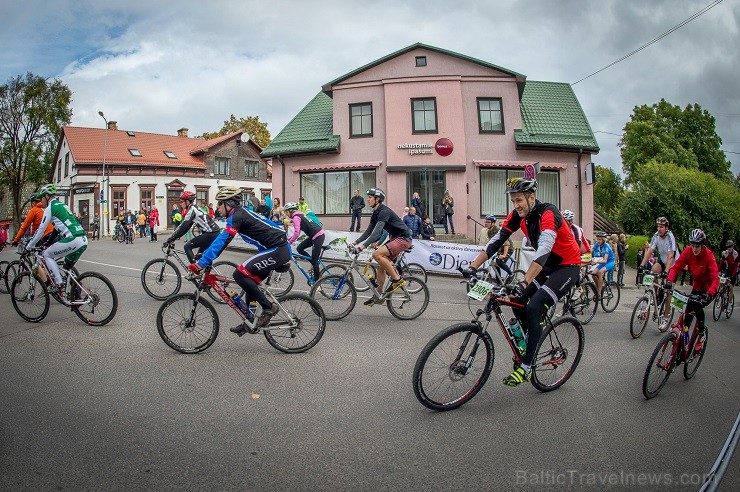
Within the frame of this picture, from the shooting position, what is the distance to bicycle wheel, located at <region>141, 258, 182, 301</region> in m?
10.6

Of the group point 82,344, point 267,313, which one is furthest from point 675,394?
point 82,344

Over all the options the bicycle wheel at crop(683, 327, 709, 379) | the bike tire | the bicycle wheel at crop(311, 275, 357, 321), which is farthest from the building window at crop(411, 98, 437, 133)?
the bicycle wheel at crop(683, 327, 709, 379)

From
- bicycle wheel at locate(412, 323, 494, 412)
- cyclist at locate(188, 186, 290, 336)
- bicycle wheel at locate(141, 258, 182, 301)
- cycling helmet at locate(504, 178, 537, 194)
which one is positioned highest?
cycling helmet at locate(504, 178, 537, 194)

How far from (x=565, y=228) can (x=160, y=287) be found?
807 cm

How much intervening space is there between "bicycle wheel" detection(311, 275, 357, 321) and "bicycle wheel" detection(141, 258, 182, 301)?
3454 mm

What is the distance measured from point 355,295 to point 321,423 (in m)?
4.46

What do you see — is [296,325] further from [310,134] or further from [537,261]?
[310,134]

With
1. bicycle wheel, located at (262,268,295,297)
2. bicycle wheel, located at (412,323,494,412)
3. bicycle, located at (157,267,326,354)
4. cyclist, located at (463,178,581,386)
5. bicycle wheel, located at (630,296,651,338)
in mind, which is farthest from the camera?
bicycle wheel, located at (262,268,295,297)

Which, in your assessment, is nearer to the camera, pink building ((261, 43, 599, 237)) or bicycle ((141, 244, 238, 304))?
bicycle ((141, 244, 238, 304))

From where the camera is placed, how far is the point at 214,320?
258 inches

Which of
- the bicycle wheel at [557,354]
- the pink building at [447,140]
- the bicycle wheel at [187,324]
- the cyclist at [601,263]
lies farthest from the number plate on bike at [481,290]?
the pink building at [447,140]

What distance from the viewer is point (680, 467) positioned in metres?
3.83

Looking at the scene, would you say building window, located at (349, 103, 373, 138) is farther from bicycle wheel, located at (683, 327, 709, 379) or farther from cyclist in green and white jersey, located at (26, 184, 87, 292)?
bicycle wheel, located at (683, 327, 709, 379)

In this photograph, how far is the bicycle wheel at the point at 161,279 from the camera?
10570 millimetres
